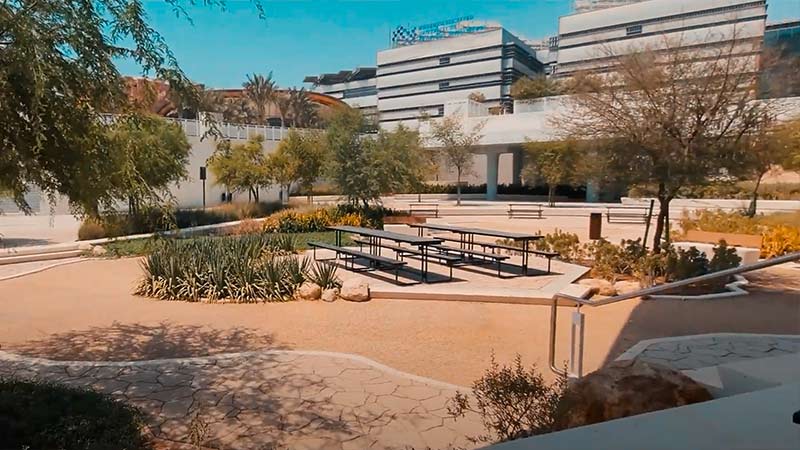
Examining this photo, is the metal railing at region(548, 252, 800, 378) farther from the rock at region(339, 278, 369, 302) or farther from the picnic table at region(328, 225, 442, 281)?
the picnic table at region(328, 225, 442, 281)

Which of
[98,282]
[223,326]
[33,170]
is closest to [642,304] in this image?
[223,326]

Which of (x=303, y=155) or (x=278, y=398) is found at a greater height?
(x=303, y=155)

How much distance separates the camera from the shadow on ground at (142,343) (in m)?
6.00

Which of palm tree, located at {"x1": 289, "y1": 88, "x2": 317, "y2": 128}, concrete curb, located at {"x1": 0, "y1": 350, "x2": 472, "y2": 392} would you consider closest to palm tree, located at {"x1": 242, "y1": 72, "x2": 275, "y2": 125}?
palm tree, located at {"x1": 289, "y1": 88, "x2": 317, "y2": 128}

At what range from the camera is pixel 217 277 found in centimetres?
899

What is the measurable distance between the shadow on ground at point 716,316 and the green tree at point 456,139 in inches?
1181

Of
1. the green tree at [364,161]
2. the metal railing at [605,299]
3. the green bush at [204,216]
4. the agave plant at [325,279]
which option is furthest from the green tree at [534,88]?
the metal railing at [605,299]

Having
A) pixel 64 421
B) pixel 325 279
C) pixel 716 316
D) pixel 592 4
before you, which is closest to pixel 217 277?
pixel 325 279

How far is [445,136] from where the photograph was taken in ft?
130

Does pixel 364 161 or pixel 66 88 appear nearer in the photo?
pixel 66 88

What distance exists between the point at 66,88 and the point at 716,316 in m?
8.25

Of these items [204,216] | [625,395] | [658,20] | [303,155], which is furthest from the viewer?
[658,20]

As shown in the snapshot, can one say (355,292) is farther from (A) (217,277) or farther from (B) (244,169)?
(B) (244,169)

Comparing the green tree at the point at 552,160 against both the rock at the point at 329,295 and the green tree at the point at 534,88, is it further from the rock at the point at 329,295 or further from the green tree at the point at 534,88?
the green tree at the point at 534,88
